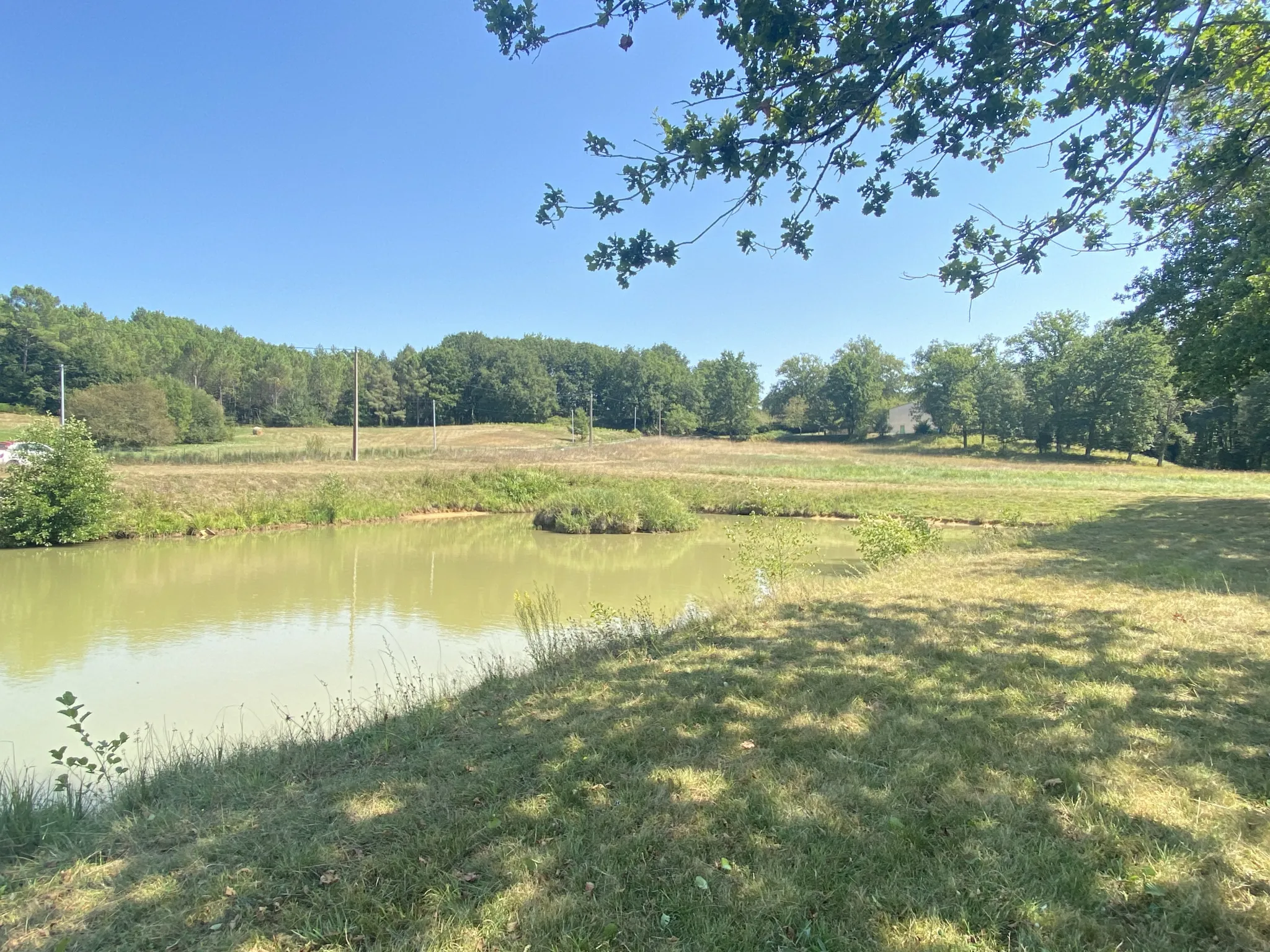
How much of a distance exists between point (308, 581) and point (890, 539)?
12.3 m

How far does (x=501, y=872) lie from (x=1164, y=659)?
502 centimetres

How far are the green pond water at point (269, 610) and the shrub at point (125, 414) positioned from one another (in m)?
33.4

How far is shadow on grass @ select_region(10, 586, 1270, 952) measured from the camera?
2332 millimetres

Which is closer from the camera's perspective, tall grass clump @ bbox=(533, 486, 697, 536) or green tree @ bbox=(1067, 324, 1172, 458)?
tall grass clump @ bbox=(533, 486, 697, 536)

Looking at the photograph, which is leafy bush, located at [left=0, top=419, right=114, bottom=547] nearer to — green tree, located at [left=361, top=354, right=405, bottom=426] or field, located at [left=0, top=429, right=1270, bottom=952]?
field, located at [left=0, top=429, right=1270, bottom=952]

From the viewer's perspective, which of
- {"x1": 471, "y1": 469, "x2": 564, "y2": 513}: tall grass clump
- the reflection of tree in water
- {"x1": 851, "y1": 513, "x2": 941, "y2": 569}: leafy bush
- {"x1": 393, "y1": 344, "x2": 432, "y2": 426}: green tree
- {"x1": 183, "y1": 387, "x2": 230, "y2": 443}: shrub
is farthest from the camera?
{"x1": 393, "y1": 344, "x2": 432, "y2": 426}: green tree

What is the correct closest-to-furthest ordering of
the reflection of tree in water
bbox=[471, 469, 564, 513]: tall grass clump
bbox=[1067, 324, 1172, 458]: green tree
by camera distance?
1. the reflection of tree in water
2. bbox=[471, 469, 564, 513]: tall grass clump
3. bbox=[1067, 324, 1172, 458]: green tree

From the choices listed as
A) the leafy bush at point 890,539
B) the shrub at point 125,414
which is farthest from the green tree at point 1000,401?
the shrub at point 125,414

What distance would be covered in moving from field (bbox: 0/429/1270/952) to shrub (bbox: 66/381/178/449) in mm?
50113

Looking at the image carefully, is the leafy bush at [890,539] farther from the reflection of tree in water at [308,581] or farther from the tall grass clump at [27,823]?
the tall grass clump at [27,823]

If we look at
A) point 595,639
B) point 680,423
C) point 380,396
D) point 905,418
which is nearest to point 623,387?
point 680,423

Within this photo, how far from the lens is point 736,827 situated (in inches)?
114

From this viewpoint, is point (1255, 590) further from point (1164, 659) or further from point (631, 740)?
point (631, 740)

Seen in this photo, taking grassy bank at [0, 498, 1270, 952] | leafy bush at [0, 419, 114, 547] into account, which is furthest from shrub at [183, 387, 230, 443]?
grassy bank at [0, 498, 1270, 952]
